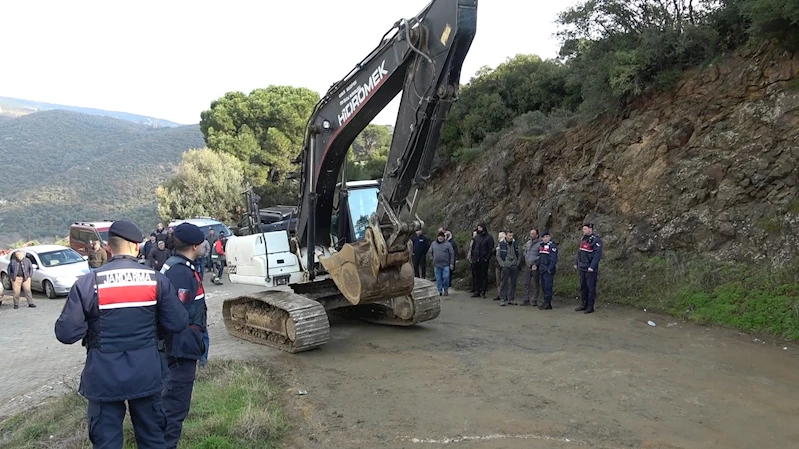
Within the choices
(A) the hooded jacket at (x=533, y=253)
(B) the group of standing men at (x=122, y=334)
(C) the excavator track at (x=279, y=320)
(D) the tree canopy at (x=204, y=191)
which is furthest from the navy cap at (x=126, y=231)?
(D) the tree canopy at (x=204, y=191)

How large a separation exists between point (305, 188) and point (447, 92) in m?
3.33

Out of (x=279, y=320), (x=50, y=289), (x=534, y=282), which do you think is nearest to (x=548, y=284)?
(x=534, y=282)

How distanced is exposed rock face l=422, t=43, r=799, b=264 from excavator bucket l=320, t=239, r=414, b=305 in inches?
234

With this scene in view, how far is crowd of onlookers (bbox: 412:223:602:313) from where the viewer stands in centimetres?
1098

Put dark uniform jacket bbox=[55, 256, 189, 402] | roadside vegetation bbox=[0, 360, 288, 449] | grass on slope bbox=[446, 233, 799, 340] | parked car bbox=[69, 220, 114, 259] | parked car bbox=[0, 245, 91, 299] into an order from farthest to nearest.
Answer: parked car bbox=[69, 220, 114, 259] < parked car bbox=[0, 245, 91, 299] < grass on slope bbox=[446, 233, 799, 340] < roadside vegetation bbox=[0, 360, 288, 449] < dark uniform jacket bbox=[55, 256, 189, 402]

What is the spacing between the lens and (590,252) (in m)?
10.9

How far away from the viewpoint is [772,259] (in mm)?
9703

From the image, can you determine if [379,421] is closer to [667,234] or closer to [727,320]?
[727,320]

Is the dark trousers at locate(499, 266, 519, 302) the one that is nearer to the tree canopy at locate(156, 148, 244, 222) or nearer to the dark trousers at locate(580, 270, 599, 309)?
the dark trousers at locate(580, 270, 599, 309)

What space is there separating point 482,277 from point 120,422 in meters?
10.1

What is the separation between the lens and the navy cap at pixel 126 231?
4.14 meters

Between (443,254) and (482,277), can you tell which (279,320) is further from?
(482,277)

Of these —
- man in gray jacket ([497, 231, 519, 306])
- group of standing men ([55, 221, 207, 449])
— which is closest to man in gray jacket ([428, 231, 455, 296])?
man in gray jacket ([497, 231, 519, 306])

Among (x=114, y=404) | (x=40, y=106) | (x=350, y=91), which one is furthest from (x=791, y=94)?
(x=40, y=106)
